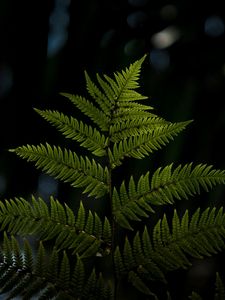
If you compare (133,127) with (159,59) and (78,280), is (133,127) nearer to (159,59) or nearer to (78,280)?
(78,280)

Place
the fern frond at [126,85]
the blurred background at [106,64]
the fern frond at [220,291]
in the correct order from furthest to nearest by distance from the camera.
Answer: the blurred background at [106,64], the fern frond at [126,85], the fern frond at [220,291]

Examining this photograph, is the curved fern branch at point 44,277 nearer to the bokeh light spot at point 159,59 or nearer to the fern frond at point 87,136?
the fern frond at point 87,136

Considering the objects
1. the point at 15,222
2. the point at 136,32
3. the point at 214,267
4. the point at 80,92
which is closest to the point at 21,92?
the point at 80,92

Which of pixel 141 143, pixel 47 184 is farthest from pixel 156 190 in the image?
pixel 47 184

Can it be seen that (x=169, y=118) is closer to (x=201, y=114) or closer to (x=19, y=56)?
(x=201, y=114)

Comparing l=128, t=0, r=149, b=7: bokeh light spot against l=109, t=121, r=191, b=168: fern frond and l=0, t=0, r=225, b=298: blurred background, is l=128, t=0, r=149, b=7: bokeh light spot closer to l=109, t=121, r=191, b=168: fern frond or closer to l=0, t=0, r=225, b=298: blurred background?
l=0, t=0, r=225, b=298: blurred background

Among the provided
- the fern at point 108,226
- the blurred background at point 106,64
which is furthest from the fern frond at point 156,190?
the blurred background at point 106,64

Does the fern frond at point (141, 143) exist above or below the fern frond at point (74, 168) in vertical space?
above
